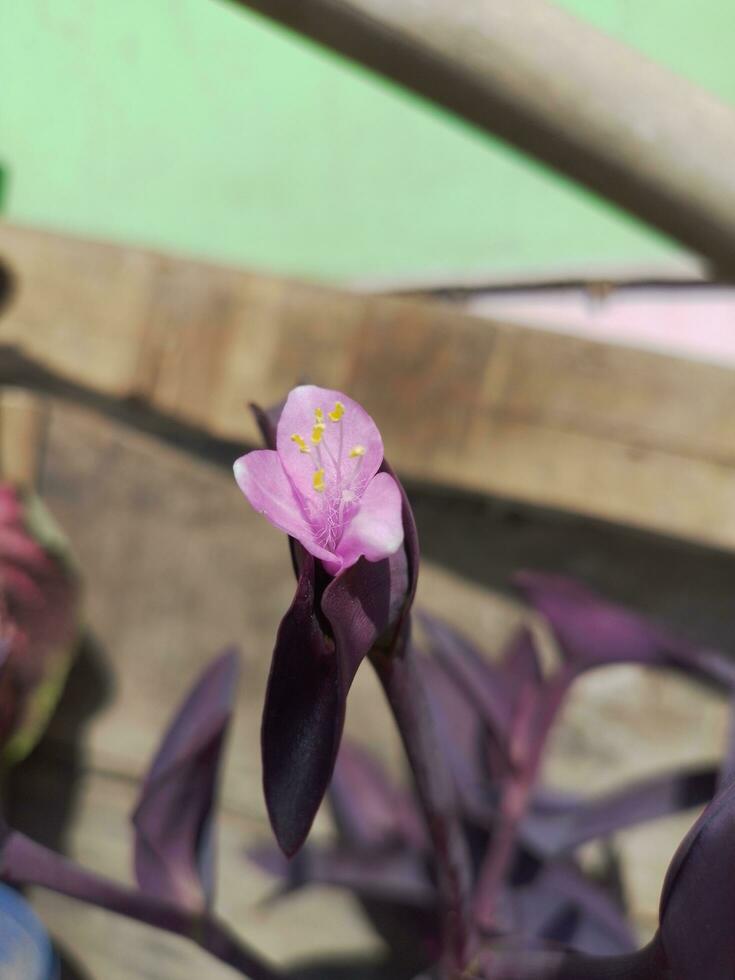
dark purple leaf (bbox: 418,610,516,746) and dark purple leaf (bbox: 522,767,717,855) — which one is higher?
dark purple leaf (bbox: 418,610,516,746)

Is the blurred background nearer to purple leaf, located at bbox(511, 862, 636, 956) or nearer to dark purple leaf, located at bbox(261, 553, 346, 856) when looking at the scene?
purple leaf, located at bbox(511, 862, 636, 956)

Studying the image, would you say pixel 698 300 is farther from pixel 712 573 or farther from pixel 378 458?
pixel 378 458

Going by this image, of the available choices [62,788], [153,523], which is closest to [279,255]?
[153,523]

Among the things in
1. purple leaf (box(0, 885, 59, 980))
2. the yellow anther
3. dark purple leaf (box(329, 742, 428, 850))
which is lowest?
dark purple leaf (box(329, 742, 428, 850))

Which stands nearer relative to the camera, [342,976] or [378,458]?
[378,458]

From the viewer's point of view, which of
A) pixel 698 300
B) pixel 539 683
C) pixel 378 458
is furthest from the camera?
pixel 698 300

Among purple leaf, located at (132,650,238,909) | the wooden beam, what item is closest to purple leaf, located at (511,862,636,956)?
purple leaf, located at (132,650,238,909)

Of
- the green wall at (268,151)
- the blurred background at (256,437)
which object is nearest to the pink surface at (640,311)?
the green wall at (268,151)

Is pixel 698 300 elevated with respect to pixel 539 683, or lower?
elevated
